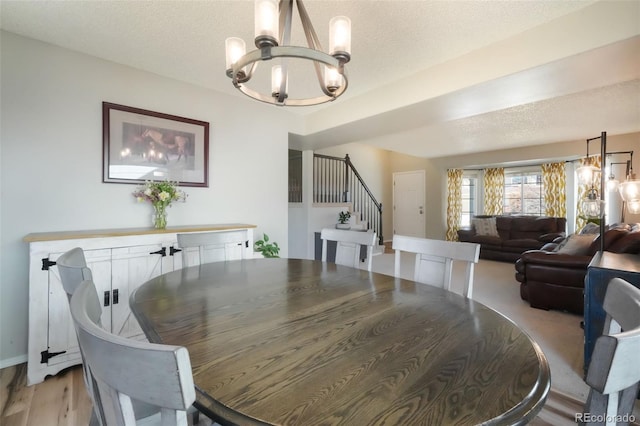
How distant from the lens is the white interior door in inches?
314

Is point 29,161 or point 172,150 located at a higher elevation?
point 172,150

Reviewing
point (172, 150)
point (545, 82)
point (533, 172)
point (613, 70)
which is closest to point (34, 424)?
point (172, 150)

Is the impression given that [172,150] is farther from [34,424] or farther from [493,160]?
[493,160]

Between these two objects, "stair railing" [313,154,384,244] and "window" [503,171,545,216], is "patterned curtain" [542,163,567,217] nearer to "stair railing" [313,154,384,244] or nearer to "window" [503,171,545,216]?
"window" [503,171,545,216]

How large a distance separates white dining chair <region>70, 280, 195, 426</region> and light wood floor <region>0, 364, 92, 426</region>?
5.61 feet

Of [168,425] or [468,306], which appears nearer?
[168,425]

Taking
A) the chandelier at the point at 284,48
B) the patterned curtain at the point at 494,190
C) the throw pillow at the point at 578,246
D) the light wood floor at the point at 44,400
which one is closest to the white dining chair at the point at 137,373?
the chandelier at the point at 284,48

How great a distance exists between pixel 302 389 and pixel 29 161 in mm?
2856

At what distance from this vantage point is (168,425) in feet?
1.59

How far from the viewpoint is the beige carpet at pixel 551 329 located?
73.0 inches

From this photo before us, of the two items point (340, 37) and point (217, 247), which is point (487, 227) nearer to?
point (217, 247)

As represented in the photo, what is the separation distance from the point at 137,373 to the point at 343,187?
22.2 ft

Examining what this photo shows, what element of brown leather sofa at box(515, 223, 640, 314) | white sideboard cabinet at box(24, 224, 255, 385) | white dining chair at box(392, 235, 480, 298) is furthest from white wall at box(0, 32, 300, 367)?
brown leather sofa at box(515, 223, 640, 314)

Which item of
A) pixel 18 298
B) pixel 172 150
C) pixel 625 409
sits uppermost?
pixel 172 150
